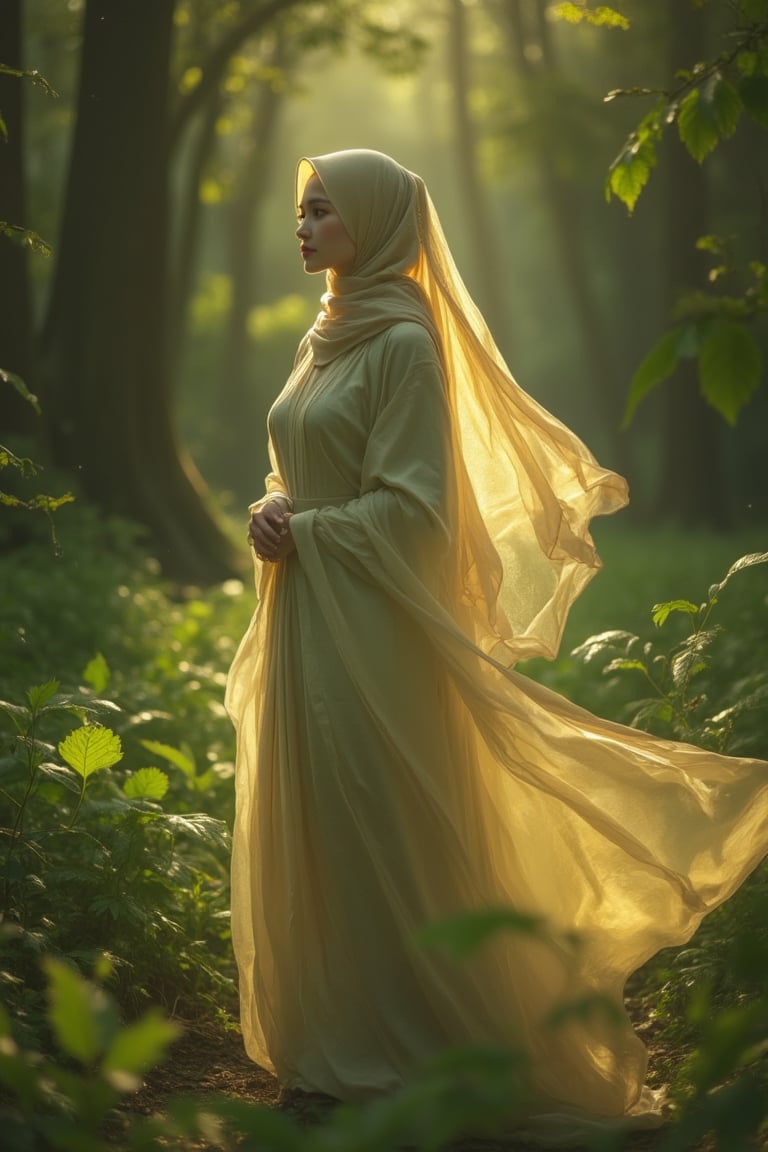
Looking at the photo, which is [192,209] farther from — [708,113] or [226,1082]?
[708,113]

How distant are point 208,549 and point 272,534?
23.2 ft

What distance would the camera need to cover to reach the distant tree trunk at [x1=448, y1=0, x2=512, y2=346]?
22688mm

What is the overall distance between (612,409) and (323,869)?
1871 centimetres

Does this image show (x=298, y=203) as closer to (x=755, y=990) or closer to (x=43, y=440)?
(x=755, y=990)

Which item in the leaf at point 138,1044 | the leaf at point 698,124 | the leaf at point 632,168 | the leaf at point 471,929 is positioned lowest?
the leaf at point 138,1044

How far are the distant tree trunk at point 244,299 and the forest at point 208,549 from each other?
0.30 ft

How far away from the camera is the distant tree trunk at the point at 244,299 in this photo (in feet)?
69.2

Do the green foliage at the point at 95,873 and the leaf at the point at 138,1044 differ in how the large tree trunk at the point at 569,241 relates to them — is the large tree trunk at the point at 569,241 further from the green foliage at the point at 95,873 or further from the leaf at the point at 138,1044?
the leaf at the point at 138,1044

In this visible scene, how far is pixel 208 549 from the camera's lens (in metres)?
10.4

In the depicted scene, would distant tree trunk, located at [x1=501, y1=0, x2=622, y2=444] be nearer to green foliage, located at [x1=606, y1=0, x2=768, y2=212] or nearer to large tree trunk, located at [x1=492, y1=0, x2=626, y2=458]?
large tree trunk, located at [x1=492, y1=0, x2=626, y2=458]

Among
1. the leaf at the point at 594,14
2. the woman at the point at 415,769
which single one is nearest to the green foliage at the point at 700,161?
the leaf at the point at 594,14

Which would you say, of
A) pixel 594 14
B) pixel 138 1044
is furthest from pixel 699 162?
pixel 138 1044

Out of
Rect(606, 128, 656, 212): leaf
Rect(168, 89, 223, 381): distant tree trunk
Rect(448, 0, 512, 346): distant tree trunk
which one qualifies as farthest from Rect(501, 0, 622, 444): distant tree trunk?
Rect(606, 128, 656, 212): leaf

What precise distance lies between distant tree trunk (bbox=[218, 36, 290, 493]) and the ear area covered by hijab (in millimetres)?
16545
